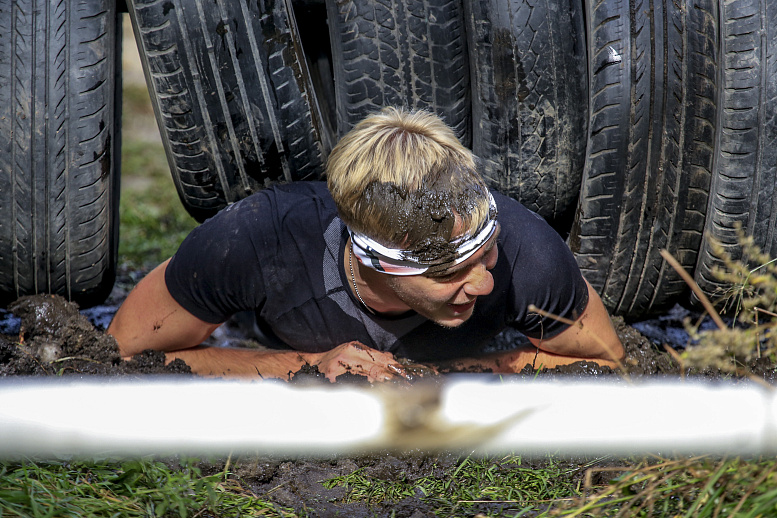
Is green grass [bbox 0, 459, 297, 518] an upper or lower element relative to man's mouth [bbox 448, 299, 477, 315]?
lower

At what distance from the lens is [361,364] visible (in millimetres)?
2277

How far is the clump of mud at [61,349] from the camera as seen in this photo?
2.37 metres

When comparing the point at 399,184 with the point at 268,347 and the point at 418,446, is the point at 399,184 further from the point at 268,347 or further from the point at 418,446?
the point at 268,347

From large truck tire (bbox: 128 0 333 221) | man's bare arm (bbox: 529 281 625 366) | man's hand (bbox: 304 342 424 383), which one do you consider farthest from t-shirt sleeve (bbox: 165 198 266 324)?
man's bare arm (bbox: 529 281 625 366)

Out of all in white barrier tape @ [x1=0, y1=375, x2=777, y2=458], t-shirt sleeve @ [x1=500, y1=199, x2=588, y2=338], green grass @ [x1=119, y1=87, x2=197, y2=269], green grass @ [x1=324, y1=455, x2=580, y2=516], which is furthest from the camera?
green grass @ [x1=119, y1=87, x2=197, y2=269]

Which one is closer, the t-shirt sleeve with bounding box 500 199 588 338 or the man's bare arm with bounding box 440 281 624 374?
the t-shirt sleeve with bounding box 500 199 588 338

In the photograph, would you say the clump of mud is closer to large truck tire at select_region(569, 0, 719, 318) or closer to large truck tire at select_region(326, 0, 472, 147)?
large truck tire at select_region(326, 0, 472, 147)

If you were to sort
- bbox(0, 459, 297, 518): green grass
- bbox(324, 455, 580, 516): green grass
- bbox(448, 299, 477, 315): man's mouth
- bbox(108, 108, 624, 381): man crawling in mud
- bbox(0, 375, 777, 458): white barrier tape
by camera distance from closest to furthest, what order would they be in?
bbox(0, 375, 777, 458): white barrier tape
bbox(0, 459, 297, 518): green grass
bbox(324, 455, 580, 516): green grass
bbox(108, 108, 624, 381): man crawling in mud
bbox(448, 299, 477, 315): man's mouth

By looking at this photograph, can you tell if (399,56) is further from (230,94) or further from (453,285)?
(453,285)

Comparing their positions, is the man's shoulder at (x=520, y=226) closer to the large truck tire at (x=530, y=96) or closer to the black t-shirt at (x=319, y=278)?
the black t-shirt at (x=319, y=278)

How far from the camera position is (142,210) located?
4516 millimetres

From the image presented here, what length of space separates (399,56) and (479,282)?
0.84m

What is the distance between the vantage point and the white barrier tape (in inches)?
62.9

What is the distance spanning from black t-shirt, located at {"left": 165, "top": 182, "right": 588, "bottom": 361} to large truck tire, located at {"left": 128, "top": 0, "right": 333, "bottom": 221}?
15 cm
